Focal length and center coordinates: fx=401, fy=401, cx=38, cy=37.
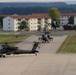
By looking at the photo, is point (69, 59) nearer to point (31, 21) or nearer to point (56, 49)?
point (56, 49)

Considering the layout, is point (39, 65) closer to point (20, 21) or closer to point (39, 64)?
point (39, 64)

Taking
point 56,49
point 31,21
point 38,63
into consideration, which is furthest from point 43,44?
point 31,21

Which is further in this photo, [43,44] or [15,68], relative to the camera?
[43,44]

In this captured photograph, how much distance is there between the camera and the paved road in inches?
797

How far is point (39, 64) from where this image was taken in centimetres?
2309

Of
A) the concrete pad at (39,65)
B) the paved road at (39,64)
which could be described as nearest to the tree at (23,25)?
the paved road at (39,64)

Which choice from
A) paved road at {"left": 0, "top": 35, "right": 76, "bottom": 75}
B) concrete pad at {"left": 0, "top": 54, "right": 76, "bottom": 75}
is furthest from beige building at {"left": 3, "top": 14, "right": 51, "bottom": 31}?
concrete pad at {"left": 0, "top": 54, "right": 76, "bottom": 75}

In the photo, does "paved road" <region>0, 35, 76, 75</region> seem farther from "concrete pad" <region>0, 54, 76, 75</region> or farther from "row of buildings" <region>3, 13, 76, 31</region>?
"row of buildings" <region>3, 13, 76, 31</region>

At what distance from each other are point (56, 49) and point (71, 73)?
11874 millimetres

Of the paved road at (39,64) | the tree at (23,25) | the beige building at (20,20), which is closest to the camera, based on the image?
the paved road at (39,64)

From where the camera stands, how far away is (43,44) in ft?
119

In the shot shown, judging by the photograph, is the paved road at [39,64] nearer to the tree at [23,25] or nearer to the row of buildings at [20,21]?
the tree at [23,25]

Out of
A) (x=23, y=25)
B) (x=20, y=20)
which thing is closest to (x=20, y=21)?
(x=20, y=20)

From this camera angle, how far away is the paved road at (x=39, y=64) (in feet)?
66.4
